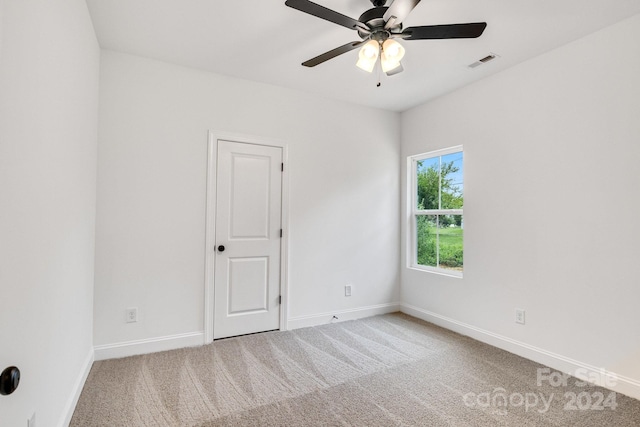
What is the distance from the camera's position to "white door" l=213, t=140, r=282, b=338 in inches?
127

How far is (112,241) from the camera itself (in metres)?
2.76

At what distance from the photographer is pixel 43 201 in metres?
1.47

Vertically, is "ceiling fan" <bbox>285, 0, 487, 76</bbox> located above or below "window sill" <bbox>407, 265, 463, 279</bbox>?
above

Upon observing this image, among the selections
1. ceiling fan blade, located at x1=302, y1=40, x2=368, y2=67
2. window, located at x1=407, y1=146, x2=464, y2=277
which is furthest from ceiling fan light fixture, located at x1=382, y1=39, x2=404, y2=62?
window, located at x1=407, y1=146, x2=464, y2=277

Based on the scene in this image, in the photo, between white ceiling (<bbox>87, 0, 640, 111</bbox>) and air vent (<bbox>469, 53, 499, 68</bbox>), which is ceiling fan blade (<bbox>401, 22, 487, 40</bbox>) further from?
air vent (<bbox>469, 53, 499, 68</bbox>)

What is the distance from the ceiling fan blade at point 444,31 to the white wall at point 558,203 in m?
1.31

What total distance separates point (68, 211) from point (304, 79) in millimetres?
2406

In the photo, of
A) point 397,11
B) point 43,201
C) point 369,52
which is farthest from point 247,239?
point 397,11

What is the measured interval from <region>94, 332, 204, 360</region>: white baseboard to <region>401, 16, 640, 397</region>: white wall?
2.71 metres

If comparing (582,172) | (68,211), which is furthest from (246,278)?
(582,172)

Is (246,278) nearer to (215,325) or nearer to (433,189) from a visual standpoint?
(215,325)

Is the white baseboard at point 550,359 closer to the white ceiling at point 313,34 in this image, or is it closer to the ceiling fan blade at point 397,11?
the white ceiling at point 313,34

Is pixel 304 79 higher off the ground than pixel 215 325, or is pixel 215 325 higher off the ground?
pixel 304 79

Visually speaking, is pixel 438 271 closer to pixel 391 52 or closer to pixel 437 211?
pixel 437 211
